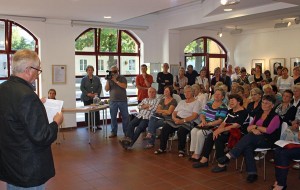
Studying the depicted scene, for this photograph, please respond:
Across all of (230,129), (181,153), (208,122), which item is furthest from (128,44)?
(230,129)

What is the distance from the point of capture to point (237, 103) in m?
4.59

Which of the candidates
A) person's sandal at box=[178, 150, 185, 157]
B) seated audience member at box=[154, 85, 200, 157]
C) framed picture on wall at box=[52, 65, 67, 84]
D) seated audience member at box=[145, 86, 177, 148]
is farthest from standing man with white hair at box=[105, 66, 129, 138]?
person's sandal at box=[178, 150, 185, 157]

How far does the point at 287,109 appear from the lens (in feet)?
15.5

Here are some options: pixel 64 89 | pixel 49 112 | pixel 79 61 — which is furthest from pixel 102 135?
pixel 49 112

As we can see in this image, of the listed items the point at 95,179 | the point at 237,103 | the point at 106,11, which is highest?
the point at 106,11

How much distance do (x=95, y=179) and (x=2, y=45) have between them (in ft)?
15.8

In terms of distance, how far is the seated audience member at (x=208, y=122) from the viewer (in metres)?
4.85

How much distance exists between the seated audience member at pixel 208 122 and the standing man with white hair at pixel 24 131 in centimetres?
329

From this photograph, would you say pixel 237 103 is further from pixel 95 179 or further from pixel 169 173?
pixel 95 179

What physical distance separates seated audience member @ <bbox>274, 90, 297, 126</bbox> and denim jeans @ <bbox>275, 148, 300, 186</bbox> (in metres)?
0.92

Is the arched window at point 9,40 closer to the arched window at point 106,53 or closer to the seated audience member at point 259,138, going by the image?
the arched window at point 106,53

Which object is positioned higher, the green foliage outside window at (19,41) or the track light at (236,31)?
the track light at (236,31)

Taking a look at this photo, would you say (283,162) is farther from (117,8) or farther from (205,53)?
(205,53)

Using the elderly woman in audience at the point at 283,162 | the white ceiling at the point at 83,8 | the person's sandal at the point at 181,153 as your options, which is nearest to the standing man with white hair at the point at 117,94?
the white ceiling at the point at 83,8
